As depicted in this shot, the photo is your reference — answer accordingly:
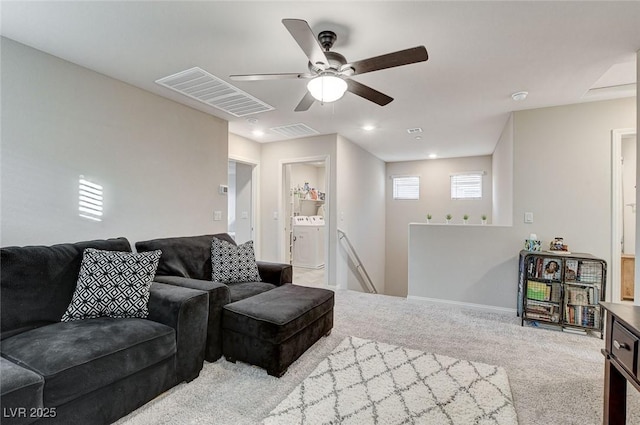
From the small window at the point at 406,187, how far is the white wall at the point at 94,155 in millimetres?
4841

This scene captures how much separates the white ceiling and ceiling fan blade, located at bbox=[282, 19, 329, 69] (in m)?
0.30

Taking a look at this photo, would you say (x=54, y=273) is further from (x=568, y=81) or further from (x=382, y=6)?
(x=568, y=81)

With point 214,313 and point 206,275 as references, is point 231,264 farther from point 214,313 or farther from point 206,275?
point 214,313

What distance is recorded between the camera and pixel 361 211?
5797 mm

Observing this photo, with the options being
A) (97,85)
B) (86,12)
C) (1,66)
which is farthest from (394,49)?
(1,66)

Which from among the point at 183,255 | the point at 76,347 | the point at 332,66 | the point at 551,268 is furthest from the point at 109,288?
the point at 551,268

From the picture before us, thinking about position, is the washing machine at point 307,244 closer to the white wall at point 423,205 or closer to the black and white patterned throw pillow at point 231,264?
the white wall at point 423,205

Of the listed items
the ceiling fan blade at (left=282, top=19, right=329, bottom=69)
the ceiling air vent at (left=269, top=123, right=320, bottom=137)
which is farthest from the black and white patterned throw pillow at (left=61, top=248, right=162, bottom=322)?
the ceiling air vent at (left=269, top=123, right=320, bottom=137)

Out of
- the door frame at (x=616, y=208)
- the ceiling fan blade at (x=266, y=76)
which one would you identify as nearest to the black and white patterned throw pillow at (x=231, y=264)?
the ceiling fan blade at (x=266, y=76)

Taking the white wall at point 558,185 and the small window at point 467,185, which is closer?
the white wall at point 558,185

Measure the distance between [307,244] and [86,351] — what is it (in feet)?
16.9

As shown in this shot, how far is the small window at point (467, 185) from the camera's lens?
663cm


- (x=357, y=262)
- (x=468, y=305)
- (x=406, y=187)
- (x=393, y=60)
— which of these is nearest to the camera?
(x=393, y=60)

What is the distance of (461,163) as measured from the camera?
679 centimetres
